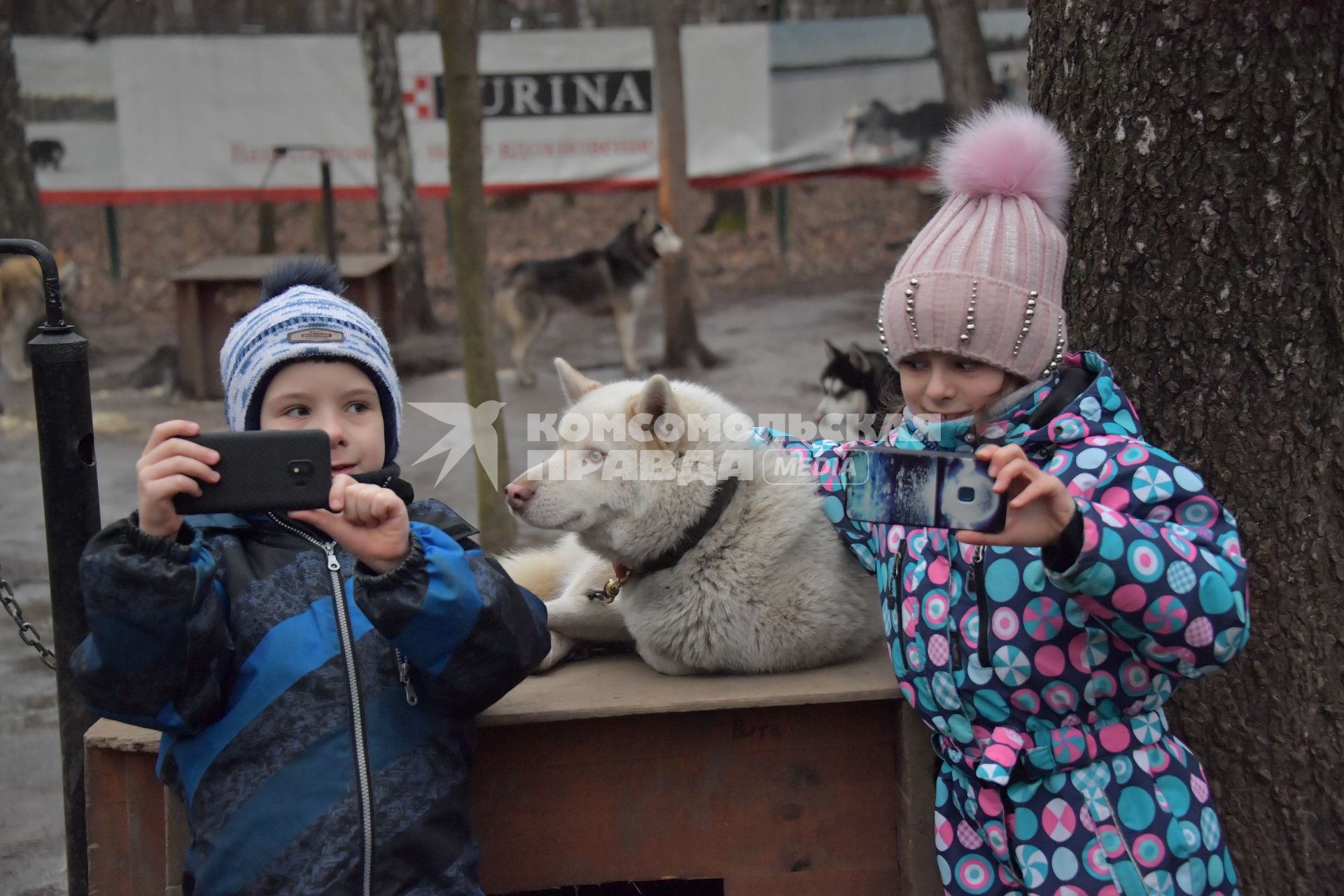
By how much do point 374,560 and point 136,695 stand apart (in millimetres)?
420

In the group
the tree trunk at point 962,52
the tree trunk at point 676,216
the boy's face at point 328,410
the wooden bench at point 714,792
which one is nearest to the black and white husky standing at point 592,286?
the tree trunk at point 676,216

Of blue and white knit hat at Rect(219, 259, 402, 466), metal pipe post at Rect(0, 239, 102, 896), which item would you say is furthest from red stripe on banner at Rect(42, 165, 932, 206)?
blue and white knit hat at Rect(219, 259, 402, 466)

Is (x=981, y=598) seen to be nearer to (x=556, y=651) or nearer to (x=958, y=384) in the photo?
(x=958, y=384)

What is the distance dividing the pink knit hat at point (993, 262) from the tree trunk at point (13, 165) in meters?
11.0

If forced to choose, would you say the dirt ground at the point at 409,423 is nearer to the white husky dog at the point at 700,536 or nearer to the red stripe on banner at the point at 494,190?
the red stripe on banner at the point at 494,190

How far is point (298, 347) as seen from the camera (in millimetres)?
2107

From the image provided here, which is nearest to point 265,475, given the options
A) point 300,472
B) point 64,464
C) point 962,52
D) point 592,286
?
point 300,472

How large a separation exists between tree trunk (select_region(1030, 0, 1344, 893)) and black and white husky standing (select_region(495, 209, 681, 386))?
8204 mm

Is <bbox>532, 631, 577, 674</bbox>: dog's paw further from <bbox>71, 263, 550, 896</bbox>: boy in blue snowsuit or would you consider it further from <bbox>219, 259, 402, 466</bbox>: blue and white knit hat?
<bbox>219, 259, 402, 466</bbox>: blue and white knit hat

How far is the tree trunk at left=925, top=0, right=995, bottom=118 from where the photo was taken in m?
8.96

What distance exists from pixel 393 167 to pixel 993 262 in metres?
11.2

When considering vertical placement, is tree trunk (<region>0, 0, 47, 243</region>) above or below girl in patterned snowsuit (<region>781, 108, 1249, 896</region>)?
above

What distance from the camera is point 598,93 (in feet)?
41.1

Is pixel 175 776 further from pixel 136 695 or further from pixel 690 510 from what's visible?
pixel 690 510
